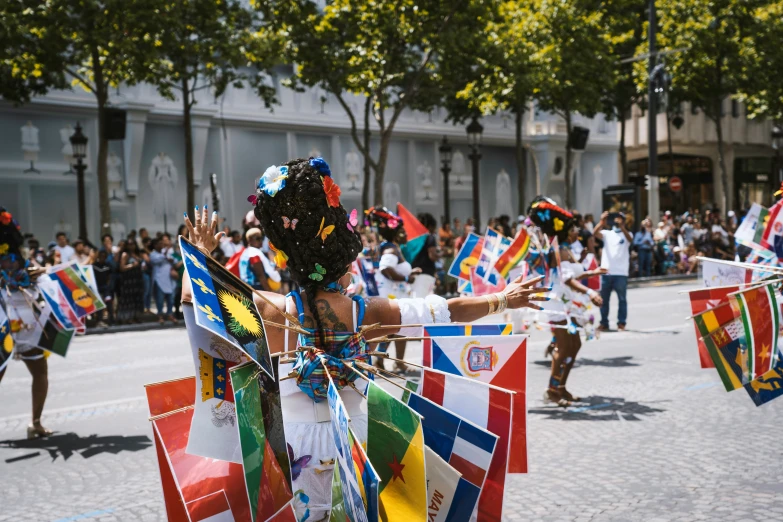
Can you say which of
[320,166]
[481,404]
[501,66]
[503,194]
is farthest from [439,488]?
[503,194]

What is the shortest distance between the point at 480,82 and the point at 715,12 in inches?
408

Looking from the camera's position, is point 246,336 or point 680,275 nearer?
point 246,336

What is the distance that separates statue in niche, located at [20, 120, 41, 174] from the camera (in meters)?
25.2

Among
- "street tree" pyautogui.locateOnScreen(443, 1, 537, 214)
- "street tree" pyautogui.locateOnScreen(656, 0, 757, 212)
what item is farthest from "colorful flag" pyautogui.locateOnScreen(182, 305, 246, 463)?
"street tree" pyautogui.locateOnScreen(656, 0, 757, 212)

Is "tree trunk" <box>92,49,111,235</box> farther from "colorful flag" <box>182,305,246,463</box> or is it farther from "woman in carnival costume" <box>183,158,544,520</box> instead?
"colorful flag" <box>182,305,246,463</box>

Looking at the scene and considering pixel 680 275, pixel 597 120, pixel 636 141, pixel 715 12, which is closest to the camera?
pixel 680 275

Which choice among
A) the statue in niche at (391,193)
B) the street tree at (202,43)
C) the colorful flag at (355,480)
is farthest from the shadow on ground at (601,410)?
the statue in niche at (391,193)

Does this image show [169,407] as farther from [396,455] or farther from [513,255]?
[513,255]

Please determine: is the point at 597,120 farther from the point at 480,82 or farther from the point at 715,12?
the point at 480,82

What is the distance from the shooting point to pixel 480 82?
28766 millimetres

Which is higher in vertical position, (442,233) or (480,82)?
(480,82)

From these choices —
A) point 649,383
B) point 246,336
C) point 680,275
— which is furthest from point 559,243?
point 680,275

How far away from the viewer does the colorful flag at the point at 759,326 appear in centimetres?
623

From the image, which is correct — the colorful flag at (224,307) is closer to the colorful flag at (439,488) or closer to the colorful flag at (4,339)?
the colorful flag at (439,488)
